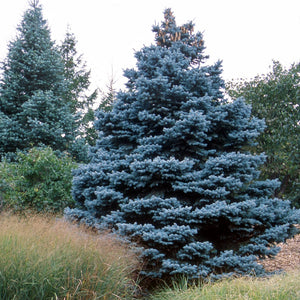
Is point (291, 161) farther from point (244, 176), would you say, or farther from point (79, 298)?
point (79, 298)

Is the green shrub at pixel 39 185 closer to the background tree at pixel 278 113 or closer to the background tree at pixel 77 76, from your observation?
the background tree at pixel 278 113

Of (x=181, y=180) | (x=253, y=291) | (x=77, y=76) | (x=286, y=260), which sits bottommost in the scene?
(x=286, y=260)

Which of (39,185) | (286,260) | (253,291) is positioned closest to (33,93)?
(39,185)

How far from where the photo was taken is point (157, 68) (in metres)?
5.24

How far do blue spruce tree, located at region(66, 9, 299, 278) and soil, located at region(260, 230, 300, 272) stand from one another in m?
1.25

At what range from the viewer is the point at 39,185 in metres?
7.27

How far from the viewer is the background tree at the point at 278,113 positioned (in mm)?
7762

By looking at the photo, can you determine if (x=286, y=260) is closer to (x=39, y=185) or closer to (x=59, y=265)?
(x=59, y=265)

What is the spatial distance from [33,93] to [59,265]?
11.0 meters

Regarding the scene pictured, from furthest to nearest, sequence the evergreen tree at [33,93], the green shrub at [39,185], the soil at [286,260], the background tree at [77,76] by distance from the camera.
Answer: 1. the background tree at [77,76]
2. the evergreen tree at [33,93]
3. the green shrub at [39,185]
4. the soil at [286,260]

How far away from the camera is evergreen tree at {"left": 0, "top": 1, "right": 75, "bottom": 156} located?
37.5 ft

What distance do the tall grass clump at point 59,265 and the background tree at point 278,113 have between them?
17.3 feet

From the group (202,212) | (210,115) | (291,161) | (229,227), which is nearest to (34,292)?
(202,212)

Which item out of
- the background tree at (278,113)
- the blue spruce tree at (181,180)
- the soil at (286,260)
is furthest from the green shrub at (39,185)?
the background tree at (278,113)
